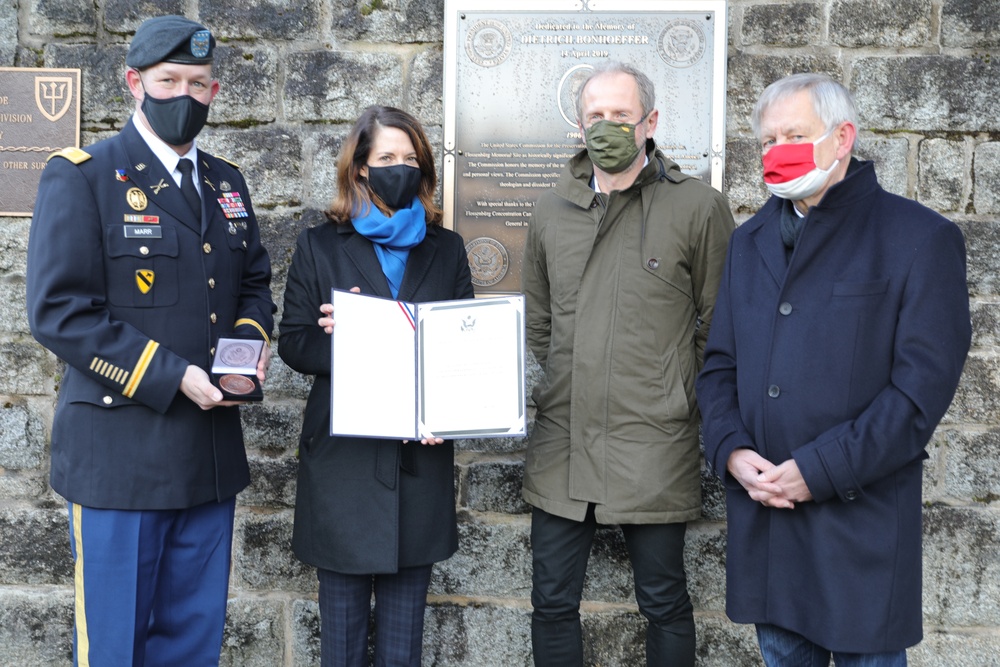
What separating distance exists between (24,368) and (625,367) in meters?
2.58

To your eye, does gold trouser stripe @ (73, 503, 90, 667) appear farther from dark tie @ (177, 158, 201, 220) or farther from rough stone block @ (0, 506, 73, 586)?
rough stone block @ (0, 506, 73, 586)

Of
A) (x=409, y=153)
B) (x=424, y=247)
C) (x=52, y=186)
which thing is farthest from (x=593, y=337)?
(x=52, y=186)

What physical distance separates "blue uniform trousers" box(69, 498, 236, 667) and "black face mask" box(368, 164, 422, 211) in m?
1.10

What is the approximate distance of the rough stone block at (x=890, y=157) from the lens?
366 centimetres

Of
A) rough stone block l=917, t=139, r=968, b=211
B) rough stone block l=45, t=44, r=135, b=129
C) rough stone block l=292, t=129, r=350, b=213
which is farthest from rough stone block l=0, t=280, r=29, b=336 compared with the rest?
rough stone block l=917, t=139, r=968, b=211

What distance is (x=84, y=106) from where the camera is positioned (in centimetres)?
390

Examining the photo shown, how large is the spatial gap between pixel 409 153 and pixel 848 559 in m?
1.77

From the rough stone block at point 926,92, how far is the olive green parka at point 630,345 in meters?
1.09

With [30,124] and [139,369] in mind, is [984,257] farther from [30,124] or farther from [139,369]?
[30,124]

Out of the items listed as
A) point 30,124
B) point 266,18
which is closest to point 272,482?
point 30,124

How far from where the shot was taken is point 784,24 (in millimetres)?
3672

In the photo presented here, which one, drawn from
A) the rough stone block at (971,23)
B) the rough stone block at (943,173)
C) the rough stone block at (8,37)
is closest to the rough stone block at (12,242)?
the rough stone block at (8,37)

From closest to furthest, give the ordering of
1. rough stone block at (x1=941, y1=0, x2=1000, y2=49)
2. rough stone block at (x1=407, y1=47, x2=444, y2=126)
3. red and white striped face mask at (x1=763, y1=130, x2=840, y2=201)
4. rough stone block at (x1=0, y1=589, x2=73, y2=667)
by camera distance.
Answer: red and white striped face mask at (x1=763, y1=130, x2=840, y2=201) < rough stone block at (x1=941, y1=0, x2=1000, y2=49) < rough stone block at (x1=407, y1=47, x2=444, y2=126) < rough stone block at (x1=0, y1=589, x2=73, y2=667)

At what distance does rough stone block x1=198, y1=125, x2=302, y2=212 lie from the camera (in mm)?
3877
